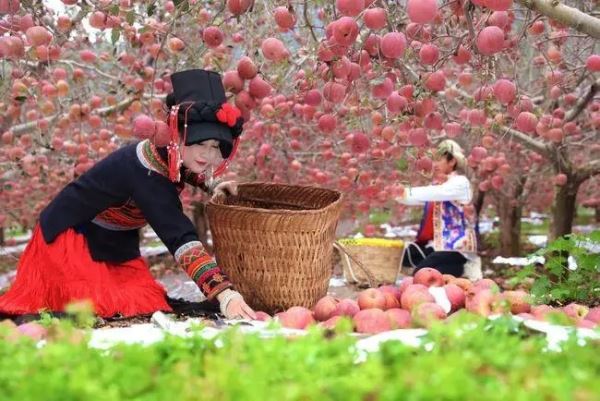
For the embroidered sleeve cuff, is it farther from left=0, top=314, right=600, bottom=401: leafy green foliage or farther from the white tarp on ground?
left=0, top=314, right=600, bottom=401: leafy green foliage

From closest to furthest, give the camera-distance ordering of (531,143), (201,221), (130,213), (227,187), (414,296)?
1. (414,296)
2. (130,213)
3. (227,187)
4. (531,143)
5. (201,221)

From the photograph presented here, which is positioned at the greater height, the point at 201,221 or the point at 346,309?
the point at 346,309

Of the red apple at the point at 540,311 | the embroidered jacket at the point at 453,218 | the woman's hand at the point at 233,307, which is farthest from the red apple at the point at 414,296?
the embroidered jacket at the point at 453,218

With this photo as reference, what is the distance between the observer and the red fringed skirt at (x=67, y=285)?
10.2 ft

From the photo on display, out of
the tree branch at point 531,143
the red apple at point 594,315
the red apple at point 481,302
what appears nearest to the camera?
the red apple at point 594,315

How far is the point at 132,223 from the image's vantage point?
3.34 meters

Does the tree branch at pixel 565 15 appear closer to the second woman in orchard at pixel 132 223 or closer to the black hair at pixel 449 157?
the second woman in orchard at pixel 132 223

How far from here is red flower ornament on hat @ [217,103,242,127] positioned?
2936 mm

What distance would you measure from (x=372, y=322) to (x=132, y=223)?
138 cm

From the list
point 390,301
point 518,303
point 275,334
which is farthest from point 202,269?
point 275,334

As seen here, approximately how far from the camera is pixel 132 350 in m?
1.34

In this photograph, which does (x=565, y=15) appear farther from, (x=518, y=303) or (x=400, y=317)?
(x=400, y=317)

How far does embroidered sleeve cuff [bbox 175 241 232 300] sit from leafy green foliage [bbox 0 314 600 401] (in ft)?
4.47

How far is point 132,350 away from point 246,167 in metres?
7.59
